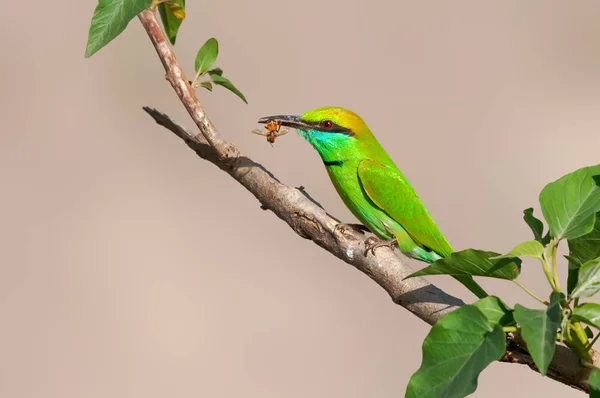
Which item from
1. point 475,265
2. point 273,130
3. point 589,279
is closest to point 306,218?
point 475,265

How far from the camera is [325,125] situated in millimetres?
2346

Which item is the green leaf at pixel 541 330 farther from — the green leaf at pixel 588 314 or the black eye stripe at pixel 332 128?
the black eye stripe at pixel 332 128

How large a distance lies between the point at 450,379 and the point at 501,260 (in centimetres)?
20

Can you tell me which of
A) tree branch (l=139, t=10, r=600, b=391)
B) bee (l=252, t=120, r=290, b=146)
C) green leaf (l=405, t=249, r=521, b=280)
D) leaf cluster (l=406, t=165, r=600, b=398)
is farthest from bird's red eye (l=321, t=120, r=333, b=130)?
green leaf (l=405, t=249, r=521, b=280)

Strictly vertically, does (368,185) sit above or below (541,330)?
above

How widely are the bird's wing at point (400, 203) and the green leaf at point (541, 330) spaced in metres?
1.34

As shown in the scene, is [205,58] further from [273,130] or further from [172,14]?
[273,130]

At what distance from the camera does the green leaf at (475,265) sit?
3.22ft

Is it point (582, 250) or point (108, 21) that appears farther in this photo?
Answer: point (108, 21)

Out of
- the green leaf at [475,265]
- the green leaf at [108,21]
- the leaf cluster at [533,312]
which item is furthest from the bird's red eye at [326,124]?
the green leaf at [475,265]

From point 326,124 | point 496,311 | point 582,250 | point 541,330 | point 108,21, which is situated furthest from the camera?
point 326,124

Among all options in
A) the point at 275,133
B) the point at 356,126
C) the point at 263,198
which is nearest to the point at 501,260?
the point at 263,198

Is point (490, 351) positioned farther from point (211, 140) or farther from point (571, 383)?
point (211, 140)

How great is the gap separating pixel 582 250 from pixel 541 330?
280mm
